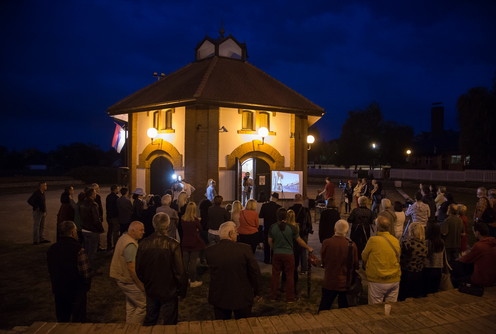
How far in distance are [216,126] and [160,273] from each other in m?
12.3

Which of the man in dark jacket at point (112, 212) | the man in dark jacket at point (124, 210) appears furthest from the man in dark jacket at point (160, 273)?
the man in dark jacket at point (112, 212)

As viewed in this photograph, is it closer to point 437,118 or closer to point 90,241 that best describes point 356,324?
point 90,241

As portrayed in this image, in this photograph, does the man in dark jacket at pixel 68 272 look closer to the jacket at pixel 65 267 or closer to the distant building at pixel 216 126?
the jacket at pixel 65 267

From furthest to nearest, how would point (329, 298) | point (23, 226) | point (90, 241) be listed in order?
point (23, 226), point (90, 241), point (329, 298)

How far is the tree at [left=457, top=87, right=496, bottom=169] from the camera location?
3256 cm

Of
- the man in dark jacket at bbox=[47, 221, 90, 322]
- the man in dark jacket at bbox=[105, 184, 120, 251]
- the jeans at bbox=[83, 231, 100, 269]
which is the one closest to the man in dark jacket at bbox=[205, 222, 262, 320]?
the man in dark jacket at bbox=[47, 221, 90, 322]

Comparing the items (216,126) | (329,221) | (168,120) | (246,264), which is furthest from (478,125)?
(246,264)

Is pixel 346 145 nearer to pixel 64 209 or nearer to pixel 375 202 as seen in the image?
pixel 375 202

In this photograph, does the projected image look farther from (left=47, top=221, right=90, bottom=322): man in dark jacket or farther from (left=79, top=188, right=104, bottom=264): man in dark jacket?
(left=47, top=221, right=90, bottom=322): man in dark jacket

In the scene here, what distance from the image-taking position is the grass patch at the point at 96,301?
19.2ft

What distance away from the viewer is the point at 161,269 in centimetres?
442

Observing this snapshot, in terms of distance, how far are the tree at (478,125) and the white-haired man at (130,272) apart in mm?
36144

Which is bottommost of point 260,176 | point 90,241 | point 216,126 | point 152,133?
point 90,241

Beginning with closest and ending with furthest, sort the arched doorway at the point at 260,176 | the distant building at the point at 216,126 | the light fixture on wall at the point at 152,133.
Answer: the distant building at the point at 216,126 → the light fixture on wall at the point at 152,133 → the arched doorway at the point at 260,176
